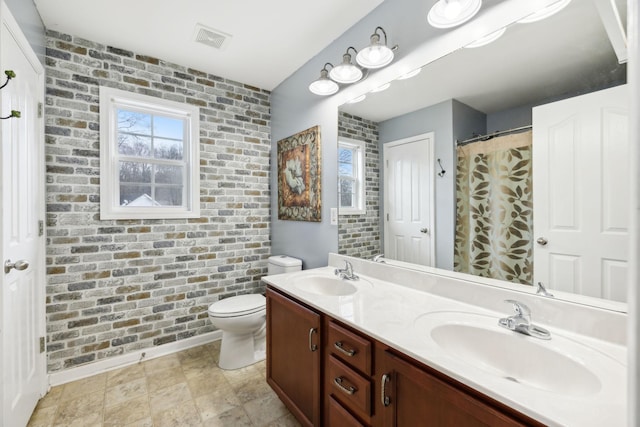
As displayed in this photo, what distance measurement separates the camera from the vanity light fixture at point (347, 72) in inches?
70.4

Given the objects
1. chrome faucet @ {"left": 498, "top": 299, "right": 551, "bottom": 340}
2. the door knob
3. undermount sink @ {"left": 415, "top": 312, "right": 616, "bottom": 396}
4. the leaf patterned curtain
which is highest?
the leaf patterned curtain

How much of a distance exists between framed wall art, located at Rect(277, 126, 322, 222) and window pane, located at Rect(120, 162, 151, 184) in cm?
117

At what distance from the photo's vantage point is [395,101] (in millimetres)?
1693

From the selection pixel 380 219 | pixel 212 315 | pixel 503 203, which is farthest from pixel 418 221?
pixel 212 315

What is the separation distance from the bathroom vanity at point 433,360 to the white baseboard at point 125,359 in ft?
4.04

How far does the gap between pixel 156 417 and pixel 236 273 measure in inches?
50.3

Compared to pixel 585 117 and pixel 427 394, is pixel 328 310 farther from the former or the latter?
pixel 585 117

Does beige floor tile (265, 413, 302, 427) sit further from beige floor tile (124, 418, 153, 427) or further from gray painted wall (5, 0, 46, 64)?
gray painted wall (5, 0, 46, 64)

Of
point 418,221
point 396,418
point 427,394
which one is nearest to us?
point 427,394

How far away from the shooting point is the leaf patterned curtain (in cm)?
116

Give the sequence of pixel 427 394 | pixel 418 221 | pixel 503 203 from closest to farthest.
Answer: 1. pixel 427 394
2. pixel 503 203
3. pixel 418 221

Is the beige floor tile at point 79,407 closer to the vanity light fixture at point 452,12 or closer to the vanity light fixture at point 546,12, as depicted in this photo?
the vanity light fixture at point 452,12

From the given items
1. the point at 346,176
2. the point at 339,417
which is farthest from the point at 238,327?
the point at 346,176

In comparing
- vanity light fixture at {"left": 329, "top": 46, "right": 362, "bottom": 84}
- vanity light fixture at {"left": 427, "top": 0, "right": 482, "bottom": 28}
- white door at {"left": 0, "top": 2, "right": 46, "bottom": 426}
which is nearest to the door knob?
white door at {"left": 0, "top": 2, "right": 46, "bottom": 426}
